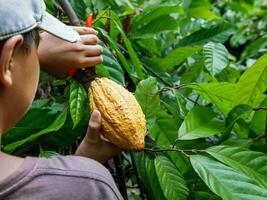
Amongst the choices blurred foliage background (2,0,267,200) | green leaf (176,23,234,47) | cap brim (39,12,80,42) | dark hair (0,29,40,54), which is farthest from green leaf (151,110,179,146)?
green leaf (176,23,234,47)

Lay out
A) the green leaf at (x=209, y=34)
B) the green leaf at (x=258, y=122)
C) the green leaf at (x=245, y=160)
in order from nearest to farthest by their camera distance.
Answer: the green leaf at (x=245, y=160)
the green leaf at (x=258, y=122)
the green leaf at (x=209, y=34)

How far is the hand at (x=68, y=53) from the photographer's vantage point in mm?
1094

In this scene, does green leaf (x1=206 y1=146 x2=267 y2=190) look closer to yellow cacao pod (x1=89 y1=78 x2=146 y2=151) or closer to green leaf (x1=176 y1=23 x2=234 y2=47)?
yellow cacao pod (x1=89 y1=78 x2=146 y2=151)

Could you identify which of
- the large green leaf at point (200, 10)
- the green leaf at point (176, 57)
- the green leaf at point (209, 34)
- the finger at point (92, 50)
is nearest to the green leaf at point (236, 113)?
the finger at point (92, 50)

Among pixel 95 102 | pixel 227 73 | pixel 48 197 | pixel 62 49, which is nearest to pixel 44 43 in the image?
pixel 62 49

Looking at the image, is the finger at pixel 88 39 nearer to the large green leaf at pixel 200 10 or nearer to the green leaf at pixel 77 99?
the green leaf at pixel 77 99

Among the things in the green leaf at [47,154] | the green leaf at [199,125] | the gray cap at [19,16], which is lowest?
the green leaf at [47,154]

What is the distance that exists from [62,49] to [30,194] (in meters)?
0.36

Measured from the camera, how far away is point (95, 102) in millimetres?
1070

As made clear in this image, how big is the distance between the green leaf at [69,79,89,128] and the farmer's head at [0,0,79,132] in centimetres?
22

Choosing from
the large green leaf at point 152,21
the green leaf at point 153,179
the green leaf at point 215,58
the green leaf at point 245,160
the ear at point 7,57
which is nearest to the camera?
the ear at point 7,57

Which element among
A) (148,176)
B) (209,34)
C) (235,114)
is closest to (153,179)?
(148,176)

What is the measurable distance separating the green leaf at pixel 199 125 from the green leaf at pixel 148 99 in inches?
3.1

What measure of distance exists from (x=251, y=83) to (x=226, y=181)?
0.29 m
